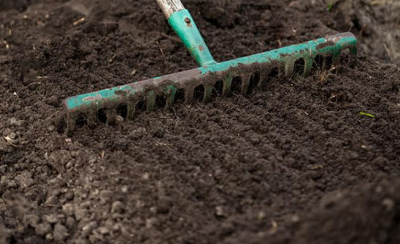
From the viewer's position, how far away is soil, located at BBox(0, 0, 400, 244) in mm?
2121

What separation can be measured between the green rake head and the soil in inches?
3.0

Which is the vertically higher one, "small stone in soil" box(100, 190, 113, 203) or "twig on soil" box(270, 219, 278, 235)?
"twig on soil" box(270, 219, 278, 235)

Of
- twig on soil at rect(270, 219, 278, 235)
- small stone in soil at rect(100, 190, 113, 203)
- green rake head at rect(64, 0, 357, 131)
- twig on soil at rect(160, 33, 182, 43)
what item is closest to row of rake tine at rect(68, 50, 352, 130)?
green rake head at rect(64, 0, 357, 131)

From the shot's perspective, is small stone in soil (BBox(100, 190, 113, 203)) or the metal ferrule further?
Result: the metal ferrule

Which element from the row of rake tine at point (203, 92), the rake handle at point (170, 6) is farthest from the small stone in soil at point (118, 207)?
the rake handle at point (170, 6)

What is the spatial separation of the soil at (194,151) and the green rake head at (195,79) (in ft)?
0.25

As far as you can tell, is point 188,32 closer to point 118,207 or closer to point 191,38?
point 191,38

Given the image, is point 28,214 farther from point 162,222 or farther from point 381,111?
point 381,111

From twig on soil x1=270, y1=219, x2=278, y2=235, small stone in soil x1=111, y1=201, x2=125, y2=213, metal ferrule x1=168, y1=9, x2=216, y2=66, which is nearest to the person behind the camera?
twig on soil x1=270, y1=219, x2=278, y2=235

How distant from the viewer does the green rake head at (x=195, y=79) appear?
2713 millimetres

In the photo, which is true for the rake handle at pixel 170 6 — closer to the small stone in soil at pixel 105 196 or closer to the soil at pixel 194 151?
the soil at pixel 194 151

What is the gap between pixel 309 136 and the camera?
8.70 feet

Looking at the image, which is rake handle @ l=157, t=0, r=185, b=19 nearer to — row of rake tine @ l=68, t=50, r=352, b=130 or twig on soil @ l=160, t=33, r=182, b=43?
twig on soil @ l=160, t=33, r=182, b=43

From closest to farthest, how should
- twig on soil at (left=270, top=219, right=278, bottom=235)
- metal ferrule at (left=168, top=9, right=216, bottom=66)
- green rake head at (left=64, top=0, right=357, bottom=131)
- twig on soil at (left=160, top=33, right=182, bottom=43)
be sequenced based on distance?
twig on soil at (left=270, top=219, right=278, bottom=235), green rake head at (left=64, top=0, right=357, bottom=131), metal ferrule at (left=168, top=9, right=216, bottom=66), twig on soil at (left=160, top=33, right=182, bottom=43)
